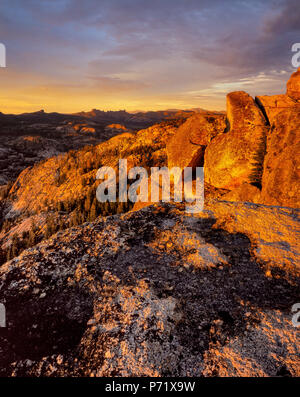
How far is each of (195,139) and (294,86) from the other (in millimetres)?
4856

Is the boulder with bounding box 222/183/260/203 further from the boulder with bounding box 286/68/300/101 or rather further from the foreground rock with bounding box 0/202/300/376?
the boulder with bounding box 286/68/300/101

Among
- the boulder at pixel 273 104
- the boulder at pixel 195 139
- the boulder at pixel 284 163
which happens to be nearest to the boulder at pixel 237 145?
the boulder at pixel 273 104

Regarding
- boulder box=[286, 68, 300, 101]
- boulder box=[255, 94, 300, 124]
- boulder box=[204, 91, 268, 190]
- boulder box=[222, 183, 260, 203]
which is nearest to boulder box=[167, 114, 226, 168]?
boulder box=[204, 91, 268, 190]

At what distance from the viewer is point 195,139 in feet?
39.2

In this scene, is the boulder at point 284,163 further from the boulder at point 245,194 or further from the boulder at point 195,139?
the boulder at point 195,139

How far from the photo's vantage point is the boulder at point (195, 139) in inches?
453

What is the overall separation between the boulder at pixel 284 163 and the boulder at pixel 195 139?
3.50 metres

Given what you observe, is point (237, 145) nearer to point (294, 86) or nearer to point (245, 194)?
Result: point (245, 194)

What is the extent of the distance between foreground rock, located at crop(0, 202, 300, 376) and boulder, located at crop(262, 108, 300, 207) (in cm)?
212

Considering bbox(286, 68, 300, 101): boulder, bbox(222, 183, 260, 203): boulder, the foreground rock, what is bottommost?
the foreground rock

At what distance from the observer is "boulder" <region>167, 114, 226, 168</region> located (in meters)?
11.5

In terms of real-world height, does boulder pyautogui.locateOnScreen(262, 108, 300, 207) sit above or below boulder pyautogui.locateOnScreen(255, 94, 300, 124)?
below
